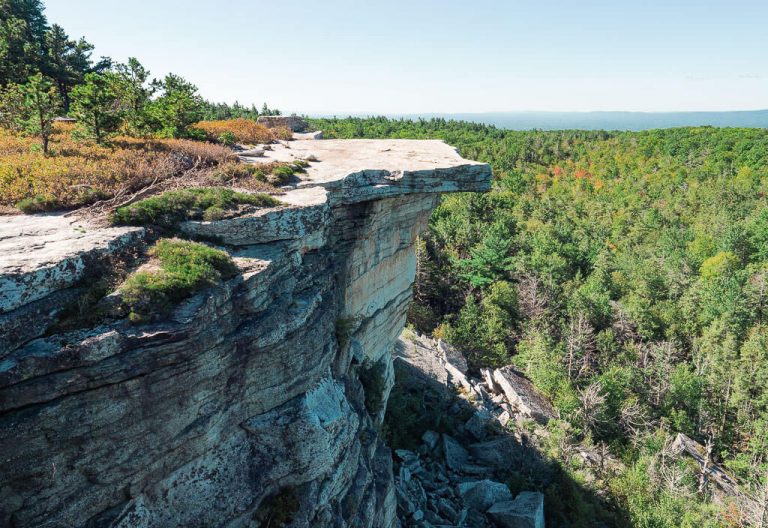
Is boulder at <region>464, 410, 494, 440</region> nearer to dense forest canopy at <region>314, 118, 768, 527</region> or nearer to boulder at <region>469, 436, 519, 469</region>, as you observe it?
boulder at <region>469, 436, 519, 469</region>

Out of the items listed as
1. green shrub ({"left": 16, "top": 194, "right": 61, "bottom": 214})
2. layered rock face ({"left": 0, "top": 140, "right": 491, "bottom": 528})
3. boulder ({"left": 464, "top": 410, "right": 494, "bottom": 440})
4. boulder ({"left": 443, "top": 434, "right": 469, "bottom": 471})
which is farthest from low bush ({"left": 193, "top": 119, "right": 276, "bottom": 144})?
boulder ({"left": 464, "top": 410, "right": 494, "bottom": 440})

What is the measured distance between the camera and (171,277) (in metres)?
9.67

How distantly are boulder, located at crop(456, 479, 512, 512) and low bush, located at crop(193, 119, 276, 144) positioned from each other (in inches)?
742

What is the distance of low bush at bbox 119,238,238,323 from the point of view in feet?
29.8

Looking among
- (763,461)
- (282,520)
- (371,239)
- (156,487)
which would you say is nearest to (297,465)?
(282,520)

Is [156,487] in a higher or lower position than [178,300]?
lower

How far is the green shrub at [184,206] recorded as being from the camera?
11508 mm

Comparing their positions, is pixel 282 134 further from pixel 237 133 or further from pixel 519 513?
pixel 519 513

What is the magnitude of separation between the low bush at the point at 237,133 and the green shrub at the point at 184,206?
9.51 m

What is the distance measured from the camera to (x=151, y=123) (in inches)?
791

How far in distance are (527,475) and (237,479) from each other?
601 inches

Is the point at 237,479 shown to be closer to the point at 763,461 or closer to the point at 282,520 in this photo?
the point at 282,520

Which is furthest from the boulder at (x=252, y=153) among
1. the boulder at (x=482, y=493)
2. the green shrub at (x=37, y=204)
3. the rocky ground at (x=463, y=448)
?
the boulder at (x=482, y=493)

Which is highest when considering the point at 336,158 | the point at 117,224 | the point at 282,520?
the point at 336,158
